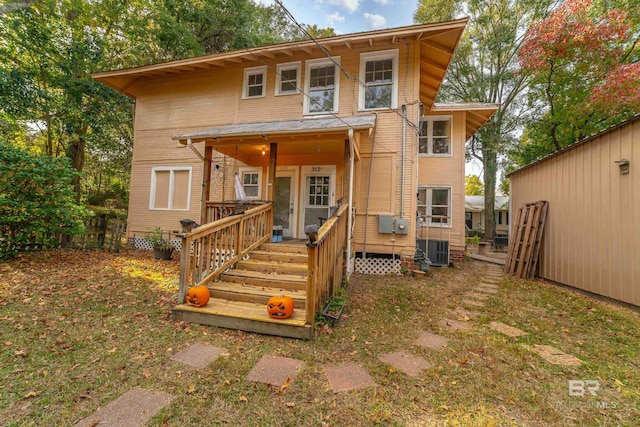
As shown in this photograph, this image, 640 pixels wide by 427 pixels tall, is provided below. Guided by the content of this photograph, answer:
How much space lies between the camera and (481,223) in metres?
23.6

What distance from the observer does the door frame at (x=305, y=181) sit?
25.1 ft

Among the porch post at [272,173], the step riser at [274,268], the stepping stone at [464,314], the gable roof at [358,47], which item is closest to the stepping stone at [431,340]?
the stepping stone at [464,314]

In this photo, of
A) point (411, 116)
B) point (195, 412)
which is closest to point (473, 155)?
point (411, 116)

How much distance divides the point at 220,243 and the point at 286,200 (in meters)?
3.83

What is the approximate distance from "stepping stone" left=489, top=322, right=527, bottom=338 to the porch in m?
2.48

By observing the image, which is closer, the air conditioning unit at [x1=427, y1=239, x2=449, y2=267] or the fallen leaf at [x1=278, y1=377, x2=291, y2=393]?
the fallen leaf at [x1=278, y1=377, x2=291, y2=393]

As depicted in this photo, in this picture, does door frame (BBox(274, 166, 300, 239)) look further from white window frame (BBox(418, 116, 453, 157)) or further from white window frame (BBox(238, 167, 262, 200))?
white window frame (BBox(418, 116, 453, 157))

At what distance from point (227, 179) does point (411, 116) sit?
5.86 m

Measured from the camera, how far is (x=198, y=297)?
370cm

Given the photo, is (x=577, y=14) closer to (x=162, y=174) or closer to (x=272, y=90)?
(x=272, y=90)

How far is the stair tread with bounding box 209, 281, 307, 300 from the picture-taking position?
13.0 feet

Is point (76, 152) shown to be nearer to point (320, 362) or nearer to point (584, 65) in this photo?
point (320, 362)

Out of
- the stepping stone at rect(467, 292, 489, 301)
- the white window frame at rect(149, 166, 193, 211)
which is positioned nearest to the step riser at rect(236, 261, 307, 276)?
the stepping stone at rect(467, 292, 489, 301)

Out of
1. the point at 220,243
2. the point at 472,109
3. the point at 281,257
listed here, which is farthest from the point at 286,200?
the point at 472,109
